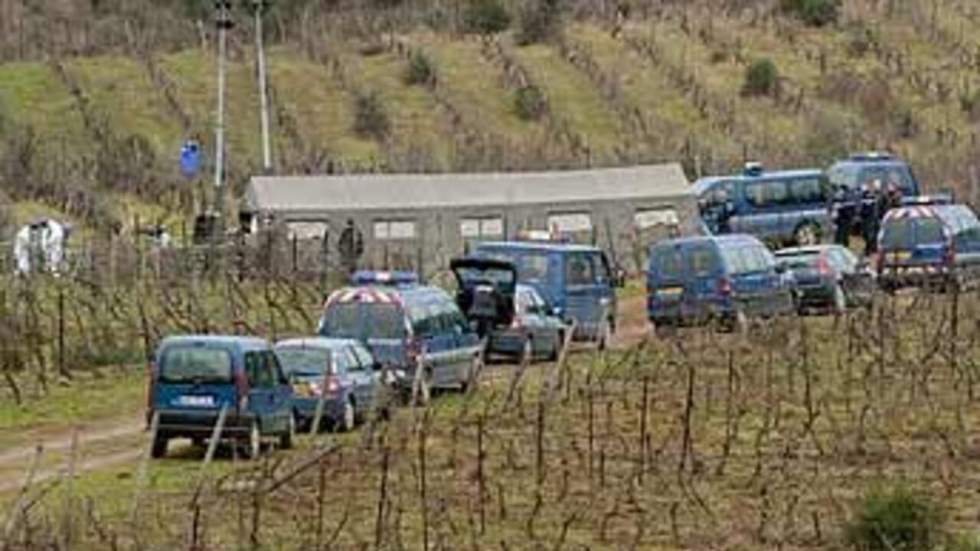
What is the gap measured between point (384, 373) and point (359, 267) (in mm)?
20157

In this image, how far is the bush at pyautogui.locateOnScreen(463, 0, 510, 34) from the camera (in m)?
89.2

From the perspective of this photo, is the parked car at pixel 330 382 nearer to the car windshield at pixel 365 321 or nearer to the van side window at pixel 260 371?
the van side window at pixel 260 371

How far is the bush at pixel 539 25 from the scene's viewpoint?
285ft

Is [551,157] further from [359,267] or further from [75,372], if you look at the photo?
[75,372]

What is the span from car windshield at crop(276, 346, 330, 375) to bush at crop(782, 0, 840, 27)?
62207 mm

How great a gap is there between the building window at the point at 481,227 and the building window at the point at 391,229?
5.58 feet

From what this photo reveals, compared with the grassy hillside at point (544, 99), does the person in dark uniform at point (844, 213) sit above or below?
below

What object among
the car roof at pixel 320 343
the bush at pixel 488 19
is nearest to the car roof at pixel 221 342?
the car roof at pixel 320 343

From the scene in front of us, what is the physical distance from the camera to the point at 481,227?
5659cm

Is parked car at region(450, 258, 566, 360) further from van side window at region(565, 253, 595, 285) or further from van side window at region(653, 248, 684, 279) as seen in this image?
van side window at region(653, 248, 684, 279)

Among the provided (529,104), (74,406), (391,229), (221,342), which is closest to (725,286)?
(391,229)

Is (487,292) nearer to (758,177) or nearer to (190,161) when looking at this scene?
(758,177)

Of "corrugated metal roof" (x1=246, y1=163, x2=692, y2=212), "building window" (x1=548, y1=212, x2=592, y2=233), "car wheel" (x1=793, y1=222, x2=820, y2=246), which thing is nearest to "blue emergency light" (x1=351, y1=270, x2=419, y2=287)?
"corrugated metal roof" (x1=246, y1=163, x2=692, y2=212)

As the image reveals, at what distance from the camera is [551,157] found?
7369cm
